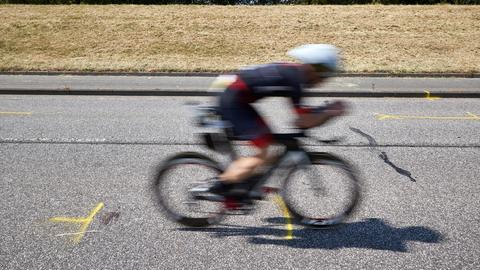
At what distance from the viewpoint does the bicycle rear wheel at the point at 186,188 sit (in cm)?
407

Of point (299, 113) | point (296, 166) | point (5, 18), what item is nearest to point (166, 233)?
point (296, 166)

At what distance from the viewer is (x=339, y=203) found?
14.0 feet

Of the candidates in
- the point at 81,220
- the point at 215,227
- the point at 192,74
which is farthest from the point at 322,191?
the point at 192,74

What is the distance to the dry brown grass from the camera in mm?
14453

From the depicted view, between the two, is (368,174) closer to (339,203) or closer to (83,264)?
(339,203)

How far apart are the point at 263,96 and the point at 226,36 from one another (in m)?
15.0

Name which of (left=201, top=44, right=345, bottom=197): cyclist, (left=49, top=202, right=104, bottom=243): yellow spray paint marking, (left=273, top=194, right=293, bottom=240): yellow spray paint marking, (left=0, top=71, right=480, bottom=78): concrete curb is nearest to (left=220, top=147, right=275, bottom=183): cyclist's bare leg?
(left=201, top=44, right=345, bottom=197): cyclist

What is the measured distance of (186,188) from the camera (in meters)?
4.06

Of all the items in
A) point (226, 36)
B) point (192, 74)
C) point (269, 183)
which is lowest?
point (192, 74)

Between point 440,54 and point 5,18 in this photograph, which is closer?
point 440,54

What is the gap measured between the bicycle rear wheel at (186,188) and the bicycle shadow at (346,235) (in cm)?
12

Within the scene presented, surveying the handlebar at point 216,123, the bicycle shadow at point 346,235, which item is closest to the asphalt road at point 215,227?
the bicycle shadow at point 346,235

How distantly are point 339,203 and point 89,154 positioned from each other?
→ 3.88m

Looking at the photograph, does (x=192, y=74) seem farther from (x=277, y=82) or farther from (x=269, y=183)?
(x=277, y=82)
